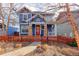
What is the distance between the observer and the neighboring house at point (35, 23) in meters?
2.10

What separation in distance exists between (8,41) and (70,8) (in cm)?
59

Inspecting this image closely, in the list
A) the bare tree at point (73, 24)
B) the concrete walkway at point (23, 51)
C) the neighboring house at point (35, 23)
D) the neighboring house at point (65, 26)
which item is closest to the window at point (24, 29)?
the neighboring house at point (35, 23)

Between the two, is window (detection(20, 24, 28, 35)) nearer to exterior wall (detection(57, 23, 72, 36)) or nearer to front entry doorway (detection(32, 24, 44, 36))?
front entry doorway (detection(32, 24, 44, 36))

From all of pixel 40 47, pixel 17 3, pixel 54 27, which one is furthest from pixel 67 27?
pixel 17 3

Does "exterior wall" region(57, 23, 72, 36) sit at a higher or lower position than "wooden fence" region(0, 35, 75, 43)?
higher

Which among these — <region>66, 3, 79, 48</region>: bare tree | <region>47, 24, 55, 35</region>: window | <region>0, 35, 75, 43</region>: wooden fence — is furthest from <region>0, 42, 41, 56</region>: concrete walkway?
<region>66, 3, 79, 48</region>: bare tree

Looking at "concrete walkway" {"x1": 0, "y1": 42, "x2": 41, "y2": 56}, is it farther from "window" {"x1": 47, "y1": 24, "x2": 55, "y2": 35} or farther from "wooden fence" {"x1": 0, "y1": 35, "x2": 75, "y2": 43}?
"window" {"x1": 47, "y1": 24, "x2": 55, "y2": 35}

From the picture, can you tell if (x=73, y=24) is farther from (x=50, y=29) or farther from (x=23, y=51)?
(x=23, y=51)

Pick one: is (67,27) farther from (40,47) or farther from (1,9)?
(1,9)

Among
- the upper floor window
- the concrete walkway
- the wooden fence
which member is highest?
the upper floor window

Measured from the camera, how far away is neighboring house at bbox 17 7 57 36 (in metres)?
A: 2.10

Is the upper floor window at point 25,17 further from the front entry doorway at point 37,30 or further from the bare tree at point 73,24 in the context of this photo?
the bare tree at point 73,24

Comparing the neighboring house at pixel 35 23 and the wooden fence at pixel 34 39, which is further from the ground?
the neighboring house at pixel 35 23

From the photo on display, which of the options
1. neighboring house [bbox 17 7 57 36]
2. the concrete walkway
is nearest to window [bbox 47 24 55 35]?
neighboring house [bbox 17 7 57 36]
